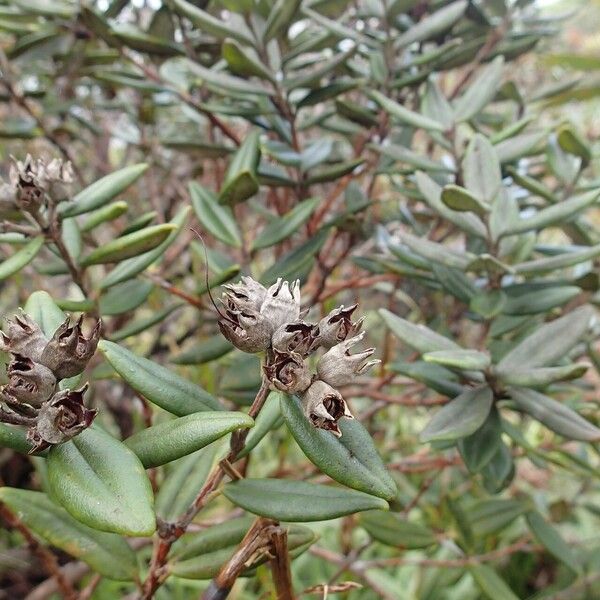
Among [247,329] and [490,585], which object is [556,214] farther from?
[490,585]

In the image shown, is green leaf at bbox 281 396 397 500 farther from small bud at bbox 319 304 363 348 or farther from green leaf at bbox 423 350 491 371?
green leaf at bbox 423 350 491 371

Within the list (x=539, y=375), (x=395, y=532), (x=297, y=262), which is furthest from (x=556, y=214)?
(x=395, y=532)

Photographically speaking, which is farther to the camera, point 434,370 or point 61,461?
point 434,370

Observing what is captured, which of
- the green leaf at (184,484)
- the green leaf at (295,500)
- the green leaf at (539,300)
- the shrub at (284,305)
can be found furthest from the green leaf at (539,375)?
the green leaf at (184,484)

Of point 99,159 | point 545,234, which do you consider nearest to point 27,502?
point 99,159

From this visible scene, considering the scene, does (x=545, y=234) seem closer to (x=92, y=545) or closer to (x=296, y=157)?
(x=296, y=157)

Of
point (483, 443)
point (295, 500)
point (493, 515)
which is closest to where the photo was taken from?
point (295, 500)
